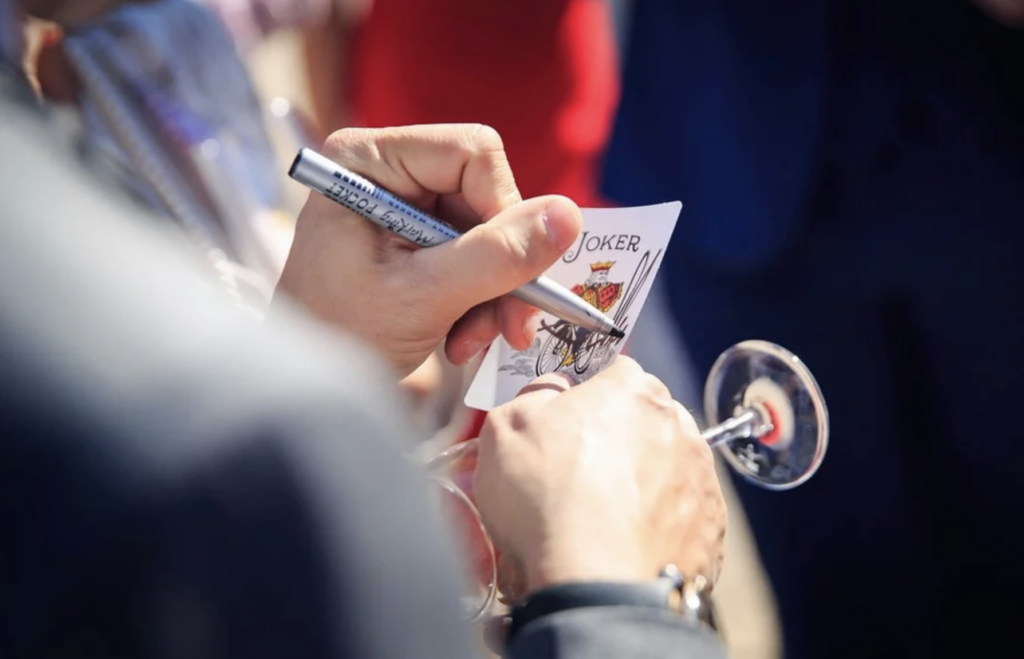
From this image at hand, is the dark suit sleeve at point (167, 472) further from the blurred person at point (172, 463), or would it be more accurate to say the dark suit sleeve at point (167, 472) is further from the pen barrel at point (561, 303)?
the pen barrel at point (561, 303)

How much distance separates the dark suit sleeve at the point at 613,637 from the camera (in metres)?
0.47

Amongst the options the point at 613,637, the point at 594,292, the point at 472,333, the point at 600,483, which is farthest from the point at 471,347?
the point at 613,637

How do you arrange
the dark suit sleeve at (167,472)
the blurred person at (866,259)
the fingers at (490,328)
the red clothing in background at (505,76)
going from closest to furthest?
1. the dark suit sleeve at (167,472)
2. the fingers at (490,328)
3. the blurred person at (866,259)
4. the red clothing in background at (505,76)

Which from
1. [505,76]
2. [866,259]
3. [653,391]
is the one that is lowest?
[653,391]

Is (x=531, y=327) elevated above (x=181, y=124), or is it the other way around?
(x=181, y=124)

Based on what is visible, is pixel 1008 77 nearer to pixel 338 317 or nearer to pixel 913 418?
pixel 913 418

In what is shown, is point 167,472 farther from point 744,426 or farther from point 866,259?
point 866,259

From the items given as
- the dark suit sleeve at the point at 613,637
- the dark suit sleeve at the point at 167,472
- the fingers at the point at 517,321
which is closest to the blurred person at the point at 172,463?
the dark suit sleeve at the point at 167,472

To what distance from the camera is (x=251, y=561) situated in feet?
1.05

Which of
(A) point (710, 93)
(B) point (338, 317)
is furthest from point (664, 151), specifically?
(B) point (338, 317)

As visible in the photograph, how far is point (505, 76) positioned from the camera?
1.48m

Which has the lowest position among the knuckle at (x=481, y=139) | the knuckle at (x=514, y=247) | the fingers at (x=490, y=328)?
the fingers at (x=490, y=328)

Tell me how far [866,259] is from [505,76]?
0.62 meters

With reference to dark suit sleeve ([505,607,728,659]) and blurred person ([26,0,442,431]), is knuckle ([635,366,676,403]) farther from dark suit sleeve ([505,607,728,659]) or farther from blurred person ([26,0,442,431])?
blurred person ([26,0,442,431])
